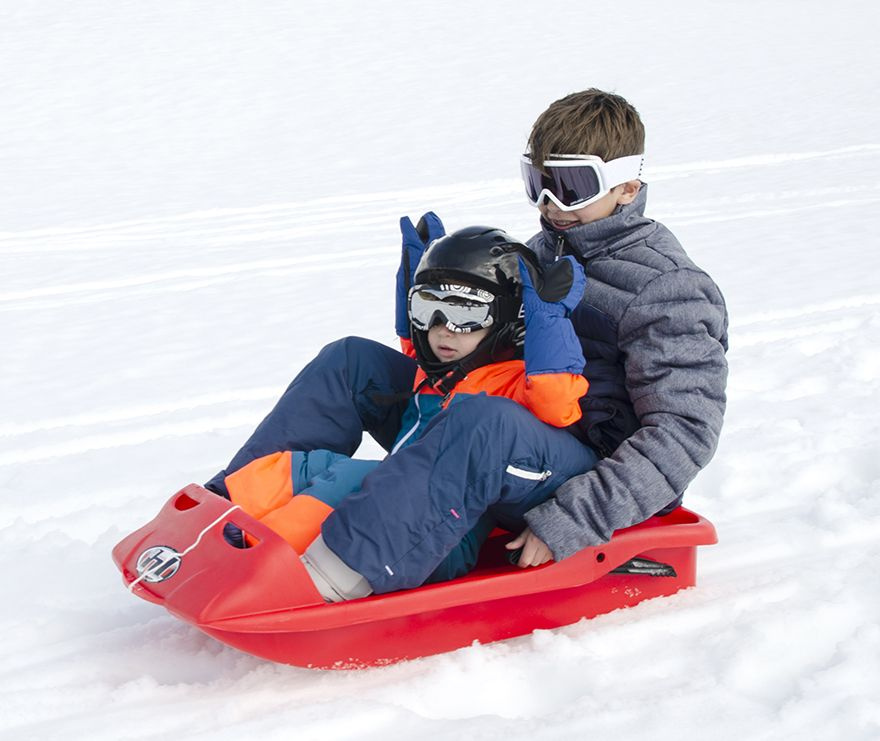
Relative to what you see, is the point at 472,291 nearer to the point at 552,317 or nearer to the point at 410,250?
the point at 552,317

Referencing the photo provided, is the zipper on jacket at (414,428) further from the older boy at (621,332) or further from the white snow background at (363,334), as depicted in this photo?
the white snow background at (363,334)

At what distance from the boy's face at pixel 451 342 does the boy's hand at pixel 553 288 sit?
0.67 feet

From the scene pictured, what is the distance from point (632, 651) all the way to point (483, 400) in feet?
1.98

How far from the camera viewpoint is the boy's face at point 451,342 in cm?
255

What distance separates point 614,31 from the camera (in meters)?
18.5

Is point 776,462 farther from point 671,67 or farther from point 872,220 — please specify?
point 671,67

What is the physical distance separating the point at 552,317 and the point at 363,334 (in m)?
2.93

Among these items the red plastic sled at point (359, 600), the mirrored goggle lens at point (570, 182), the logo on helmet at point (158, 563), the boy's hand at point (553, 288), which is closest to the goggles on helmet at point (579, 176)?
the mirrored goggle lens at point (570, 182)

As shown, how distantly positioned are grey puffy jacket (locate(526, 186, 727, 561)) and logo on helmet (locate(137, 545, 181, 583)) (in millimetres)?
728

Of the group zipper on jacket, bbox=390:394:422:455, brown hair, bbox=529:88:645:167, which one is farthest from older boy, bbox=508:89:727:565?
zipper on jacket, bbox=390:394:422:455

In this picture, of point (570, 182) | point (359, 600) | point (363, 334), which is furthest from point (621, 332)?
point (363, 334)

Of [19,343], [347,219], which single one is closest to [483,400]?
[19,343]

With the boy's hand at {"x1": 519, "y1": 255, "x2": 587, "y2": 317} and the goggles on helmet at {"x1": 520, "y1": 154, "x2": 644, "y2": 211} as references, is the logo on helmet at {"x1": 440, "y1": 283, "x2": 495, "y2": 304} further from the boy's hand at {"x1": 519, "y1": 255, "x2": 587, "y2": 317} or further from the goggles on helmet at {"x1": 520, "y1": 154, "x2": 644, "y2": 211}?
the goggles on helmet at {"x1": 520, "y1": 154, "x2": 644, "y2": 211}

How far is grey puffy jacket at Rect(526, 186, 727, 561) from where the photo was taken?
2.39m
